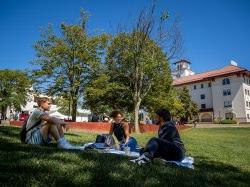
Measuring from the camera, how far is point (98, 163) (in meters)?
6.21

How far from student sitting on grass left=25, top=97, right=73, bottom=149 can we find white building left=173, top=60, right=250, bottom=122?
72.5 meters

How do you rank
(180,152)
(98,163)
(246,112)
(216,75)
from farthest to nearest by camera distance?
(216,75) < (246,112) < (180,152) < (98,163)

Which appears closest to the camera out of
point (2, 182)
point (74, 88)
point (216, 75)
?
point (2, 182)

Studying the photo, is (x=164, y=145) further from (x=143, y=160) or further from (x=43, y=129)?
(x=43, y=129)

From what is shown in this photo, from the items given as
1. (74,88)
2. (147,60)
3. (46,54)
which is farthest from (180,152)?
(46,54)

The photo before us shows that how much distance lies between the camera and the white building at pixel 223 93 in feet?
249

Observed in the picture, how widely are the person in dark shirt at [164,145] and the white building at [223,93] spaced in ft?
238

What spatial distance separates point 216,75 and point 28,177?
262 feet

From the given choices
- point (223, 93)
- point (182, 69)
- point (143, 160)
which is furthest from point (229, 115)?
point (143, 160)

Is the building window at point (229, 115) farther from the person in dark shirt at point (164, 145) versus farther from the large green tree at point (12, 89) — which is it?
the person in dark shirt at point (164, 145)

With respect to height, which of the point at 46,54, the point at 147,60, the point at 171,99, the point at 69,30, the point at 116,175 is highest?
the point at 69,30

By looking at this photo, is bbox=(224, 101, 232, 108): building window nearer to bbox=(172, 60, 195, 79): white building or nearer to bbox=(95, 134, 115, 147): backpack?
bbox=(172, 60, 195, 79): white building

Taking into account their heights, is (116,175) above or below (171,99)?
below

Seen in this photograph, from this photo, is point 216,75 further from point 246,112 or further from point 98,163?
point 98,163
